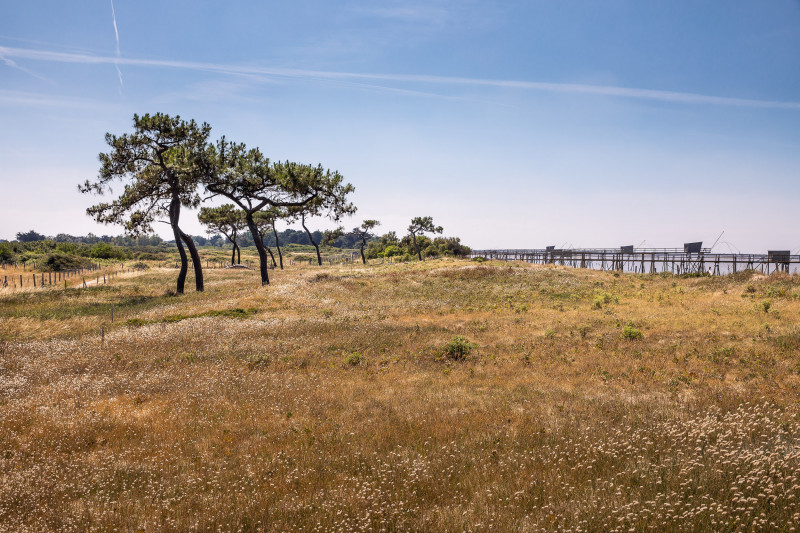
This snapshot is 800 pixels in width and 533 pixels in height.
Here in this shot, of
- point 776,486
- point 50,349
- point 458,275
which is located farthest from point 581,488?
point 458,275

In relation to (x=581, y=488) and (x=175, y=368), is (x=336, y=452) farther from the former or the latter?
(x=175, y=368)

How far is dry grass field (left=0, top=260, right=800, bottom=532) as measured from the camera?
18.5 feet

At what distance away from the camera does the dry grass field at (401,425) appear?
562cm

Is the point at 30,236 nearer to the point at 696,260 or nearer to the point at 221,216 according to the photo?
the point at 221,216

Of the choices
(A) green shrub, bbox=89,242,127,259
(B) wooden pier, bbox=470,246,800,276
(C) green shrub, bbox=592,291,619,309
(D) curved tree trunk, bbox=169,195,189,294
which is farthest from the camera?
(A) green shrub, bbox=89,242,127,259

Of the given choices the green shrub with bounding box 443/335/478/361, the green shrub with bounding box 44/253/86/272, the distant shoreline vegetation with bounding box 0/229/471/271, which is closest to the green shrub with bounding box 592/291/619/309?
the green shrub with bounding box 443/335/478/361

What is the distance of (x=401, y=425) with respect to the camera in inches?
338

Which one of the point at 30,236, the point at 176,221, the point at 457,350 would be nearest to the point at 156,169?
the point at 176,221

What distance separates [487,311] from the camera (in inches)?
1016

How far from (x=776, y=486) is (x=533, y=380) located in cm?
657

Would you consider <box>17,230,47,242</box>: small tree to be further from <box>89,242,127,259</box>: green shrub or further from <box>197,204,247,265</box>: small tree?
<box>197,204,247,265</box>: small tree

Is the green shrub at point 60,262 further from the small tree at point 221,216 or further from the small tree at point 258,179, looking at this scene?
the small tree at point 258,179

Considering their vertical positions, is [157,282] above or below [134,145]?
below

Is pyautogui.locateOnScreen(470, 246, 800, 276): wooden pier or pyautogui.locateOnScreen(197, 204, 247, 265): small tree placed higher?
pyautogui.locateOnScreen(197, 204, 247, 265): small tree
